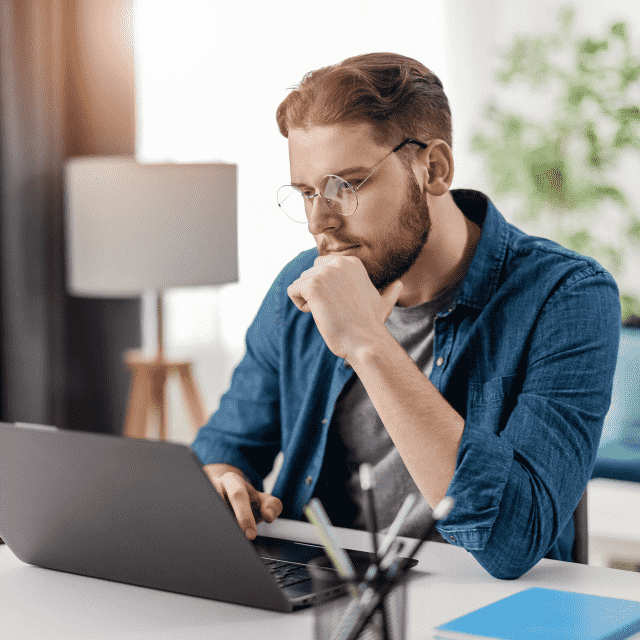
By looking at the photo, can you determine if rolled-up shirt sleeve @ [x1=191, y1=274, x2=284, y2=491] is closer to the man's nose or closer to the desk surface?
the man's nose

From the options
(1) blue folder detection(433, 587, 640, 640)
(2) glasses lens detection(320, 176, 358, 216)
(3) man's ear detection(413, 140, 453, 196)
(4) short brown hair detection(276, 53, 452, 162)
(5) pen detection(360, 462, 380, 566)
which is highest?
(4) short brown hair detection(276, 53, 452, 162)

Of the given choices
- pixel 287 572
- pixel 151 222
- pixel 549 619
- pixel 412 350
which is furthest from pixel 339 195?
pixel 151 222

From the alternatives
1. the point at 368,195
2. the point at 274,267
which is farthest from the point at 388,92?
the point at 274,267

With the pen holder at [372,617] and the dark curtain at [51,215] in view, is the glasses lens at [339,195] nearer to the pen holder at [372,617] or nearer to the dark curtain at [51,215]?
the pen holder at [372,617]

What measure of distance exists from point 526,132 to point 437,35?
517 mm

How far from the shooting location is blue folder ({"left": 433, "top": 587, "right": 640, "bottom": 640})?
78 centimetres

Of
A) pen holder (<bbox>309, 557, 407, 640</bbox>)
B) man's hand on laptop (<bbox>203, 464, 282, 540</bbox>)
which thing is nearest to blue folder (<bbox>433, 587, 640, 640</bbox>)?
pen holder (<bbox>309, 557, 407, 640</bbox>)

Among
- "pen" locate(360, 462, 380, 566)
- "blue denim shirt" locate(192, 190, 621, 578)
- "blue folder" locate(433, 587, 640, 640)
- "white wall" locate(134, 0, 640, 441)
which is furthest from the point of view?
"white wall" locate(134, 0, 640, 441)

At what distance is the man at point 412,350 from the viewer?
1088mm

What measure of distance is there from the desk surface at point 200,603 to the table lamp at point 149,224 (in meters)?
1.70

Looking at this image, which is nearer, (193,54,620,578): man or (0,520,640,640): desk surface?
(0,520,640,640): desk surface

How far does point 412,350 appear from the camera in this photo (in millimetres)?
1435

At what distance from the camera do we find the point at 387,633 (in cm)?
65

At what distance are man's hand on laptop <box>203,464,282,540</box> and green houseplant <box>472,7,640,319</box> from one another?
2.41 meters
